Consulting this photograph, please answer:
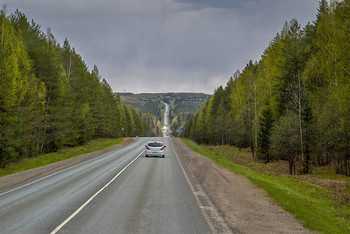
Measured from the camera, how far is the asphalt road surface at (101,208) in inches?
261

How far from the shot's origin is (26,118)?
2309cm

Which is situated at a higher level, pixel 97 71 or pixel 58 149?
pixel 97 71

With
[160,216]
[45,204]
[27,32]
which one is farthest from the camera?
[27,32]

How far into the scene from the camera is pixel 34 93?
Result: 25.0 m

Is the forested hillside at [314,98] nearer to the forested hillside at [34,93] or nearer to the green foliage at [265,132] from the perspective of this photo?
the green foliage at [265,132]

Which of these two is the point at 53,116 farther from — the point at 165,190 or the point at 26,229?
the point at 26,229

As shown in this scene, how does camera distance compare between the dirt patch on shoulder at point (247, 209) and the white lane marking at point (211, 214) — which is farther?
the dirt patch on shoulder at point (247, 209)

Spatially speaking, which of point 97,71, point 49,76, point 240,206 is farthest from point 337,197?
point 97,71

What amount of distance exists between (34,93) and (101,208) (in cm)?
2119

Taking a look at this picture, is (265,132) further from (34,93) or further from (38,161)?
(34,93)

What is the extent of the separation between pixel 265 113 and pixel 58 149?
29.6 metres

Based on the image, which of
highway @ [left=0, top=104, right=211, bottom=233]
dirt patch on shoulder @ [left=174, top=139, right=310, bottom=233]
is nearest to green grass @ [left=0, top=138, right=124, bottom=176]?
highway @ [left=0, top=104, right=211, bottom=233]

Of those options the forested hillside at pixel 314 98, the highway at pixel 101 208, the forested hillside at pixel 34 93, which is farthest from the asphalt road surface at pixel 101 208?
the forested hillside at pixel 314 98

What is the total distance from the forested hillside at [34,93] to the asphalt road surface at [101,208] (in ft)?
33.5
